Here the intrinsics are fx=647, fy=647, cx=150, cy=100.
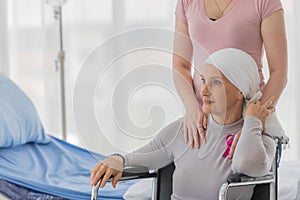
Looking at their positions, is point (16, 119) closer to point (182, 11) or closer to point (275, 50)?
point (182, 11)

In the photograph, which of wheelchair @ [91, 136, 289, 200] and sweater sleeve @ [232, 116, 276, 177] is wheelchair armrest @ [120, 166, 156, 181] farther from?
sweater sleeve @ [232, 116, 276, 177]

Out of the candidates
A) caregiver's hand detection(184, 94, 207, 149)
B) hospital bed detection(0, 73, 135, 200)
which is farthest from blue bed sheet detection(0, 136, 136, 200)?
caregiver's hand detection(184, 94, 207, 149)

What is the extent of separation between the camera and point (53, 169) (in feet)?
9.95

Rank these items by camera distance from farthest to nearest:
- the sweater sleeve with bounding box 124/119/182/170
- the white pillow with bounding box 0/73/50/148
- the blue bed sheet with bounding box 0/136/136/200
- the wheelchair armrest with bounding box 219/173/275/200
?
the white pillow with bounding box 0/73/50/148 < the blue bed sheet with bounding box 0/136/136/200 < the sweater sleeve with bounding box 124/119/182/170 < the wheelchair armrest with bounding box 219/173/275/200

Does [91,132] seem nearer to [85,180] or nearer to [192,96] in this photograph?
[192,96]

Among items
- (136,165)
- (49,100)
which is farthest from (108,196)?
(49,100)

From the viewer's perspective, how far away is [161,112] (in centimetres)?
172

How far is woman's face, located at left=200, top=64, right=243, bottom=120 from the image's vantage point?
175 centimetres

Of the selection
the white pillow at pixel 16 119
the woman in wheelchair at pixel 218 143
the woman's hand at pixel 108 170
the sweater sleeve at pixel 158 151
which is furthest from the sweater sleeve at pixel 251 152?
the white pillow at pixel 16 119

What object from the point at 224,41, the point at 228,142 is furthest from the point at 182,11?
the point at 228,142

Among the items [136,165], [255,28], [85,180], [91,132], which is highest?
[255,28]

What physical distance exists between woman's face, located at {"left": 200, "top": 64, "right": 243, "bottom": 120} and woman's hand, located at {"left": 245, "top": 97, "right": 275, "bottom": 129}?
0.14ft

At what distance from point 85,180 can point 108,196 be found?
0.36 meters

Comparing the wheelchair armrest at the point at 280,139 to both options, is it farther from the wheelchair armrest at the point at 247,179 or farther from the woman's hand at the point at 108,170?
the woman's hand at the point at 108,170
